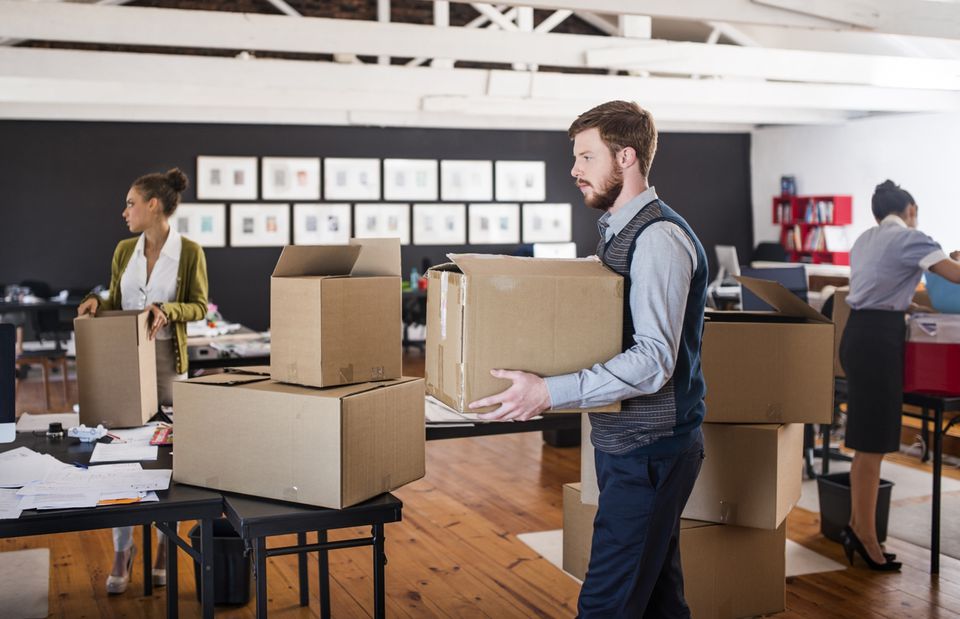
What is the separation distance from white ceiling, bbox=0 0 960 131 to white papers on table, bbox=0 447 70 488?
432 cm

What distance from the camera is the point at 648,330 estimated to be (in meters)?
2.04

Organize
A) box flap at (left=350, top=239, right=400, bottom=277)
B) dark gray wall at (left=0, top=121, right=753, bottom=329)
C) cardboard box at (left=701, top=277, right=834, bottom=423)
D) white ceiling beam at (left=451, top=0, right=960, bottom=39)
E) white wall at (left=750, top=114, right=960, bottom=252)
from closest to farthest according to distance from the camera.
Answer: box flap at (left=350, top=239, right=400, bottom=277) < cardboard box at (left=701, top=277, right=834, bottom=423) < white ceiling beam at (left=451, top=0, right=960, bottom=39) < white wall at (left=750, top=114, right=960, bottom=252) < dark gray wall at (left=0, top=121, right=753, bottom=329)

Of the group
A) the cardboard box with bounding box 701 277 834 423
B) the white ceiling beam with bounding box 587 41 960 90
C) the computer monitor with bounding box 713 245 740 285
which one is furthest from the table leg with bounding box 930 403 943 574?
the computer monitor with bounding box 713 245 740 285

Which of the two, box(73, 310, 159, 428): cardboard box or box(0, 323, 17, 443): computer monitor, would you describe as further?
box(73, 310, 159, 428): cardboard box

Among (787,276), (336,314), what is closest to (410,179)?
(787,276)

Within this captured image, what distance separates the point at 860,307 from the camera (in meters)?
4.21

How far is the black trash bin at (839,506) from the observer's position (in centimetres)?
436

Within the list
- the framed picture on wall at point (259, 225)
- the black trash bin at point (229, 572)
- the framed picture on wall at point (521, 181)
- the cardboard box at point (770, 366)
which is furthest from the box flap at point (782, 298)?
the framed picture on wall at point (521, 181)

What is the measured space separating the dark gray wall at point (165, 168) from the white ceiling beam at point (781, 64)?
94.2 inches

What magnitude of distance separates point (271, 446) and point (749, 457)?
1590 mm

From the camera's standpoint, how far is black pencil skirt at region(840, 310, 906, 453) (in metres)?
4.14

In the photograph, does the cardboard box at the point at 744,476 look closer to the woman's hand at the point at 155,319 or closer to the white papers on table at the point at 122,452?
the white papers on table at the point at 122,452

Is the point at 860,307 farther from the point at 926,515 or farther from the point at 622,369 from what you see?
the point at 622,369

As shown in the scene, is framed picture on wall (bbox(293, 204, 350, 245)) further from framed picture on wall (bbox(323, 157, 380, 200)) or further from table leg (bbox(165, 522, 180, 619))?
table leg (bbox(165, 522, 180, 619))
